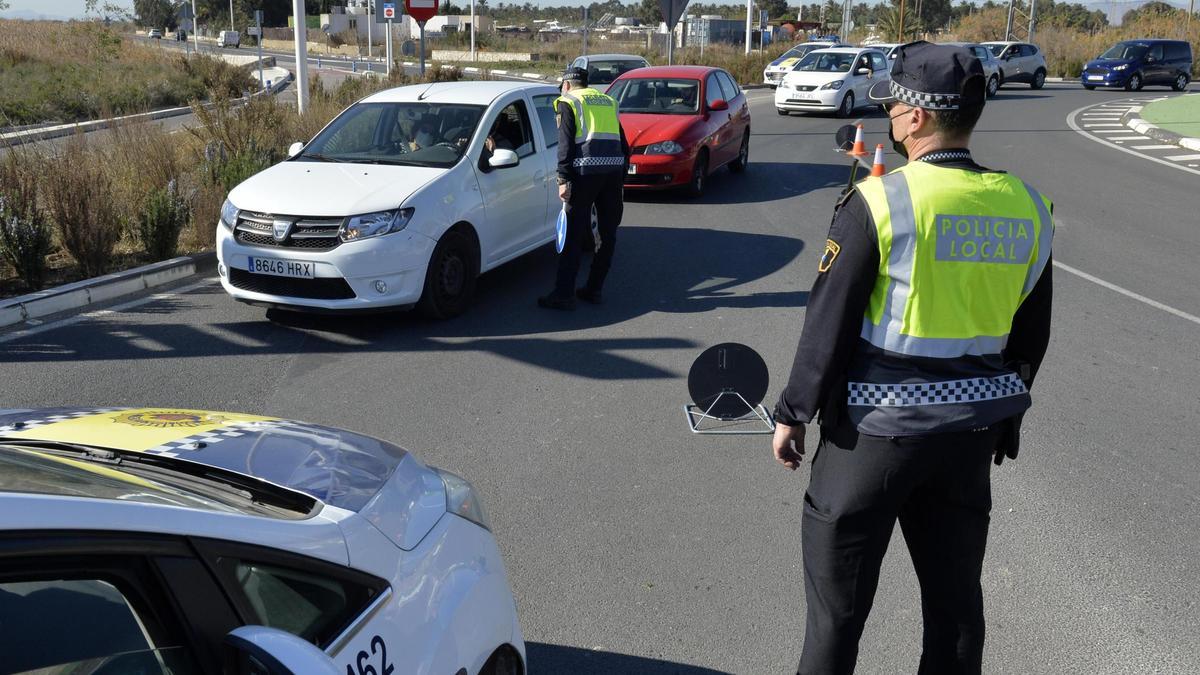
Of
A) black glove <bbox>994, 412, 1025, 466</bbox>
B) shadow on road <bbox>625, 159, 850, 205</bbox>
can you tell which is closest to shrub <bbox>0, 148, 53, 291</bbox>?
shadow on road <bbox>625, 159, 850, 205</bbox>

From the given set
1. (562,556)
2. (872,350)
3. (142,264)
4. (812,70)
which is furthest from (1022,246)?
(812,70)

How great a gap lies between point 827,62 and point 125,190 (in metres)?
19.9

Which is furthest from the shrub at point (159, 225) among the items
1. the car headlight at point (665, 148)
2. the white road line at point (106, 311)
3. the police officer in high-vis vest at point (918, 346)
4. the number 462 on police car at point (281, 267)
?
the police officer in high-vis vest at point (918, 346)

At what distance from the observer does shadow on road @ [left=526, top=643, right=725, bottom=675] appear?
3.61 metres

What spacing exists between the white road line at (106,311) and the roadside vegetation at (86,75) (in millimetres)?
10476

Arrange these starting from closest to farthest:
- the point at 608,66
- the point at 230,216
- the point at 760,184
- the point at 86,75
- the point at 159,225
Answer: the point at 230,216 → the point at 159,225 → the point at 760,184 → the point at 608,66 → the point at 86,75

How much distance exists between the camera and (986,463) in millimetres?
2822

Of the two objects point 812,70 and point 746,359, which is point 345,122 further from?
point 812,70

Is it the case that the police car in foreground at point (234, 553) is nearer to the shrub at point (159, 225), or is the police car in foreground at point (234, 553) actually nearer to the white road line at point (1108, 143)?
the shrub at point (159, 225)

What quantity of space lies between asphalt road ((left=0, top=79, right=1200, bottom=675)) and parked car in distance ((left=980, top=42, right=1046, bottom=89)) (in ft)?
100

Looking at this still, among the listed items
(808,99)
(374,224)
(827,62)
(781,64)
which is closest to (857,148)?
(374,224)

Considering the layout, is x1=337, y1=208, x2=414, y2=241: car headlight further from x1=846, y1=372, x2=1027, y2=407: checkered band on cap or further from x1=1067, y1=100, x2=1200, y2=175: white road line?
x1=1067, y1=100, x2=1200, y2=175: white road line

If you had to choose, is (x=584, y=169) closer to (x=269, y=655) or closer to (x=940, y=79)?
(x=940, y=79)

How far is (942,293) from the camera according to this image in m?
2.65
